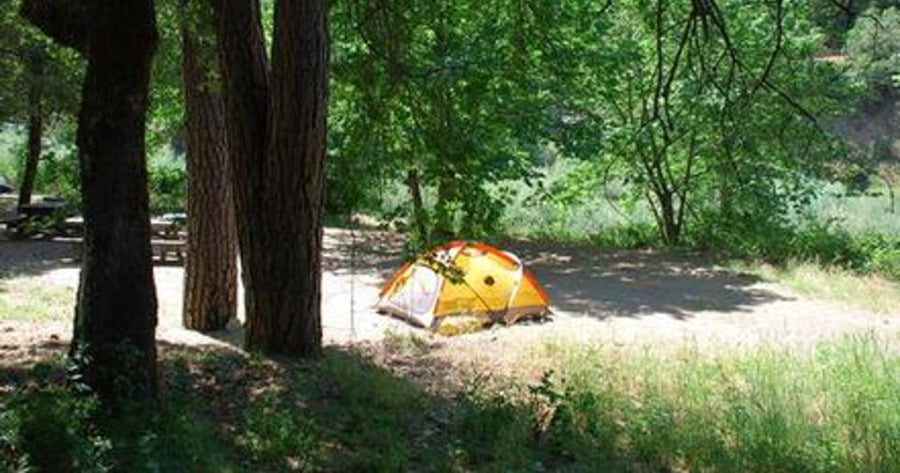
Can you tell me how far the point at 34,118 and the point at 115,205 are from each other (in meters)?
15.9

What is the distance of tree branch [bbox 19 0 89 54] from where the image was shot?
6.15m

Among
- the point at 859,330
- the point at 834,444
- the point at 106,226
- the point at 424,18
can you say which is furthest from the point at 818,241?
the point at 106,226

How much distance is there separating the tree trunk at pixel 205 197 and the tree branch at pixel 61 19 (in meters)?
3.15

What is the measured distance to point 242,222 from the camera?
25.8 ft

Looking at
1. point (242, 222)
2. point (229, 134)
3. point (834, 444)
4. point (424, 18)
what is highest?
point (424, 18)

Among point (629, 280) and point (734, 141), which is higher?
point (734, 141)

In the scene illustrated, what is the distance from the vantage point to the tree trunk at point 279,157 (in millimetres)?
7523

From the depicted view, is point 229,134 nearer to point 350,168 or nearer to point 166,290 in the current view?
point 350,168

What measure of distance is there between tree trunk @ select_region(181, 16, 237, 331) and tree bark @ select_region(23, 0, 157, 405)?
408 cm

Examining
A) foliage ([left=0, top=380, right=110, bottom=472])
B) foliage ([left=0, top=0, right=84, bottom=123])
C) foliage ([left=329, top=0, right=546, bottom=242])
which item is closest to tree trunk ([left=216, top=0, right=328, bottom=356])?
foliage ([left=329, top=0, right=546, bottom=242])

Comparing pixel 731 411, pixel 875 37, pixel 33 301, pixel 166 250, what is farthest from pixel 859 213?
pixel 875 37

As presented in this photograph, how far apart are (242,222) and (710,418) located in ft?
12.9

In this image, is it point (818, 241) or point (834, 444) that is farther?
point (818, 241)

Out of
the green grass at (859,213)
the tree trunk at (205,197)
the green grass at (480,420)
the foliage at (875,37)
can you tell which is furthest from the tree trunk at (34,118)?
the green grass at (859,213)
